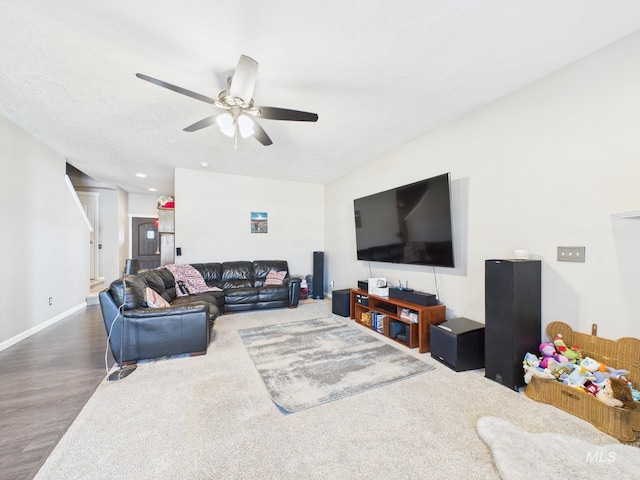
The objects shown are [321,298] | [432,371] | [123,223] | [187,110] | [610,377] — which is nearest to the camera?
[610,377]

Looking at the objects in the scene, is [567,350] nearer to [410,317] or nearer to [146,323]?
[410,317]

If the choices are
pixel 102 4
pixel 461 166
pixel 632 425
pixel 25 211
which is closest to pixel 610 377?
pixel 632 425

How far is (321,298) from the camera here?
5.56m

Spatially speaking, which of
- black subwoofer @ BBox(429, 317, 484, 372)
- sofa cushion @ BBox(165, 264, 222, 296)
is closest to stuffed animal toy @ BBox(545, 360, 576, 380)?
black subwoofer @ BBox(429, 317, 484, 372)

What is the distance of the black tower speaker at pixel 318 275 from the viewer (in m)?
5.54

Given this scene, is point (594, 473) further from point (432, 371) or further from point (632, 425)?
point (432, 371)

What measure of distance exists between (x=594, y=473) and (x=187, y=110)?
13.6 feet

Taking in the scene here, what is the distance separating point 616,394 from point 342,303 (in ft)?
9.98

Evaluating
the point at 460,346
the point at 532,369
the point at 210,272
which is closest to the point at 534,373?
the point at 532,369

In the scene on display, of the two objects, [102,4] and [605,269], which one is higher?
[102,4]

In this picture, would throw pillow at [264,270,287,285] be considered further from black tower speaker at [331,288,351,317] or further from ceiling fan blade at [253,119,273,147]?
ceiling fan blade at [253,119,273,147]

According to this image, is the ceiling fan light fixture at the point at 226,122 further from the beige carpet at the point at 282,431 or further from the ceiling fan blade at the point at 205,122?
the beige carpet at the point at 282,431

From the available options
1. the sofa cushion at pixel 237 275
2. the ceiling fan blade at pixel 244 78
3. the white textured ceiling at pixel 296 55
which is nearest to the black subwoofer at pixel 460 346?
the white textured ceiling at pixel 296 55

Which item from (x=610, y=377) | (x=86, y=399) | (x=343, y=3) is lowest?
(x=86, y=399)
